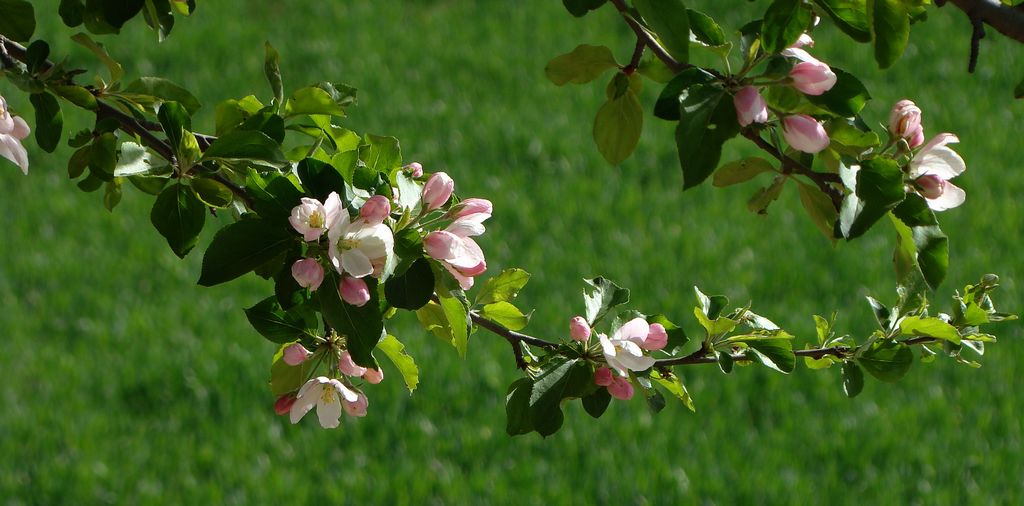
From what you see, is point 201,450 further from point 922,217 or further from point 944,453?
point 922,217

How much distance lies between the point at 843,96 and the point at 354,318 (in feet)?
1.62

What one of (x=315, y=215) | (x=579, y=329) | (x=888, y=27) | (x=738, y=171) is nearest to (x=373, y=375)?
(x=579, y=329)

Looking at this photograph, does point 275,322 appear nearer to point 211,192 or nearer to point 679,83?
point 211,192

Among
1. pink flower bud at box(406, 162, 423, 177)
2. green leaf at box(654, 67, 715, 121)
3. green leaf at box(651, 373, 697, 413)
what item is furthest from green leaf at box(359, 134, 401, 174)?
green leaf at box(651, 373, 697, 413)

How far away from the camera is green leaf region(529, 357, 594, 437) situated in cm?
147

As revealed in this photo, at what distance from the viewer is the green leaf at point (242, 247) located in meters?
1.22

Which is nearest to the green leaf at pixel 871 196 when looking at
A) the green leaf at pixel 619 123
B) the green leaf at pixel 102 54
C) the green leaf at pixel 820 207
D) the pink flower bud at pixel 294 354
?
the green leaf at pixel 820 207

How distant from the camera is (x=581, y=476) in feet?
12.4

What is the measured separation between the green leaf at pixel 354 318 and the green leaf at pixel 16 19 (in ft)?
1.84

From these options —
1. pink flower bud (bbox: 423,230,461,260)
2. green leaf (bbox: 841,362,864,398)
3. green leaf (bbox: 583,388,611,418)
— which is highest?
pink flower bud (bbox: 423,230,461,260)

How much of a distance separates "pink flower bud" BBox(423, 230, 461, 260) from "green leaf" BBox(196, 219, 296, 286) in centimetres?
13

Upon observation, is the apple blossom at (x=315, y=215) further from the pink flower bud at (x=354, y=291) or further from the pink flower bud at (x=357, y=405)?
the pink flower bud at (x=357, y=405)

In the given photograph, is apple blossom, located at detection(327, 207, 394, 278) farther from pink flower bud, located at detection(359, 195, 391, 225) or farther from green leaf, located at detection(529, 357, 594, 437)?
green leaf, located at detection(529, 357, 594, 437)

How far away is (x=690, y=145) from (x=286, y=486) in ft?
9.28
